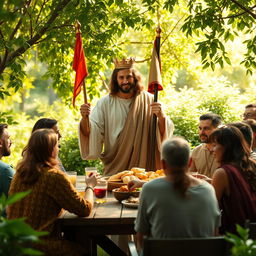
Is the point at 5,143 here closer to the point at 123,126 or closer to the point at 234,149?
the point at 123,126


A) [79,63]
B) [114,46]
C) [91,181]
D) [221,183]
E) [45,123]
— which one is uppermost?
[114,46]

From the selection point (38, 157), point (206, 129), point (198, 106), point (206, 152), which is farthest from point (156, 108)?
point (198, 106)

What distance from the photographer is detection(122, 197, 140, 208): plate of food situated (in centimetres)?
406

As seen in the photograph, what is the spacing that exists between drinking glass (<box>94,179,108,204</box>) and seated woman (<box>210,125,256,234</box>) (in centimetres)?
106

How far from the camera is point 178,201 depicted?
2.95 metres

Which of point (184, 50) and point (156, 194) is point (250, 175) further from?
point (184, 50)

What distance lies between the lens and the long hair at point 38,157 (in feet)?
11.7

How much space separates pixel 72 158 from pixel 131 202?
4909 millimetres

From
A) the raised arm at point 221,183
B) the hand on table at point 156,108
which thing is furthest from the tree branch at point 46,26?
the raised arm at point 221,183

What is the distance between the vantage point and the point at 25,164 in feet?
11.8

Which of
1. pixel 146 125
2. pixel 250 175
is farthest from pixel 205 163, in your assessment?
pixel 250 175

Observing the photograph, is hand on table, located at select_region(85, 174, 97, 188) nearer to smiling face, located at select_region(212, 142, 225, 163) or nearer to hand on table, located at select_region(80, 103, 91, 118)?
smiling face, located at select_region(212, 142, 225, 163)

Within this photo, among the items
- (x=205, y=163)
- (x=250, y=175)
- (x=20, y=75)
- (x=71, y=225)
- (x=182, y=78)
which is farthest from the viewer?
(x=182, y=78)

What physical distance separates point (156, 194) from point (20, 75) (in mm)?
3695
